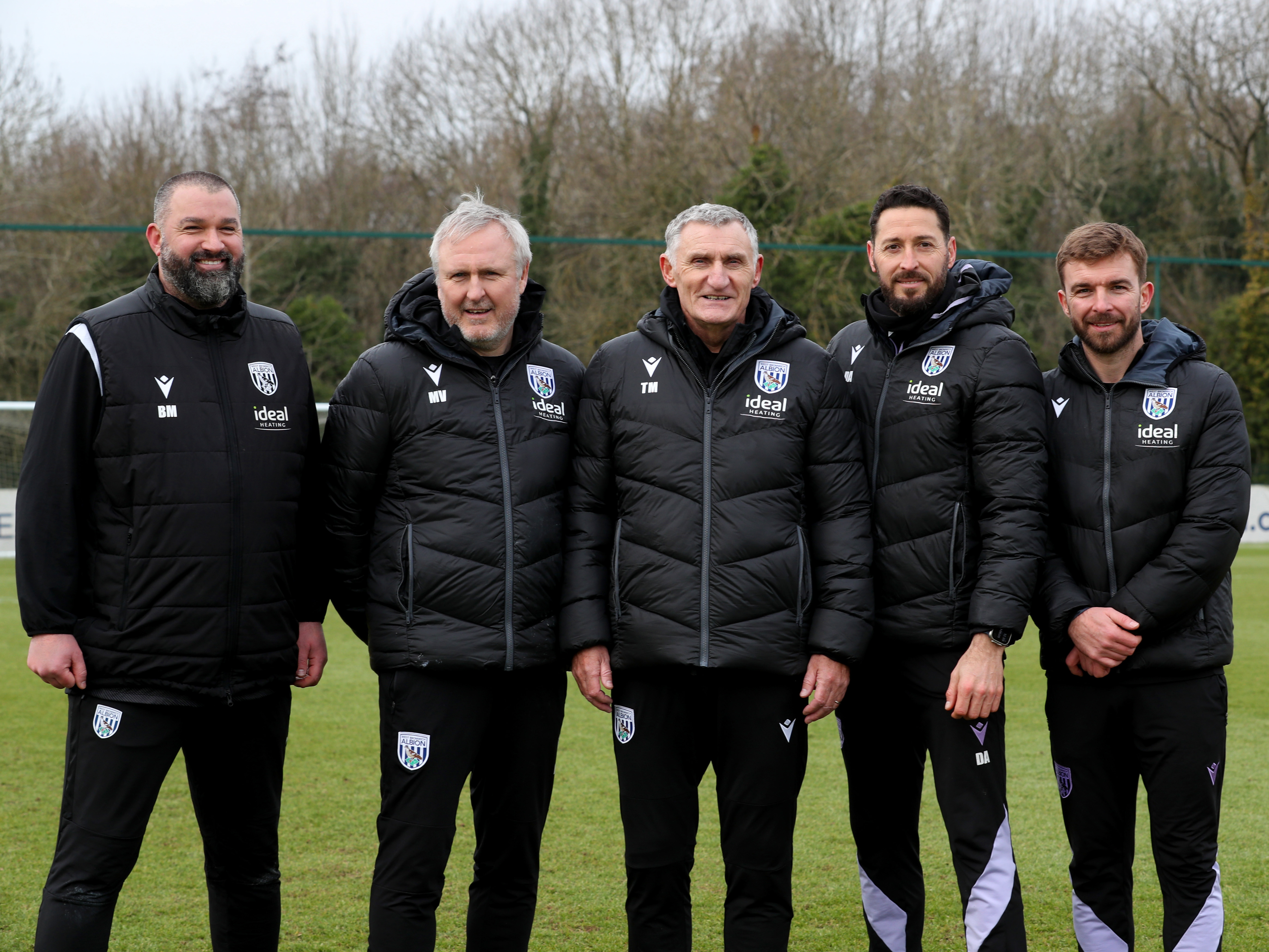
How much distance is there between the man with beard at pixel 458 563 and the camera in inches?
117

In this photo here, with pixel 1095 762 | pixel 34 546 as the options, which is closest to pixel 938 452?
pixel 1095 762

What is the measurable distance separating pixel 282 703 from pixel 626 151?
73.9 ft

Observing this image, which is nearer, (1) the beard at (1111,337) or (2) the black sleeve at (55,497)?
(2) the black sleeve at (55,497)

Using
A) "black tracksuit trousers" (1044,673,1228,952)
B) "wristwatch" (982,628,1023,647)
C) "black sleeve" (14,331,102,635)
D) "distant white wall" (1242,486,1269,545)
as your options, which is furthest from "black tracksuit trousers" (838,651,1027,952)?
"distant white wall" (1242,486,1269,545)

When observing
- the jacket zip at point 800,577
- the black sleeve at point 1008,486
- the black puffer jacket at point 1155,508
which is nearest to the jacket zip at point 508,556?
the jacket zip at point 800,577

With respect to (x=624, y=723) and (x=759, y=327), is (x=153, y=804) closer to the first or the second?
(x=624, y=723)

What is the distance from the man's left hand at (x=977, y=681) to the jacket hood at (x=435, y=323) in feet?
4.43

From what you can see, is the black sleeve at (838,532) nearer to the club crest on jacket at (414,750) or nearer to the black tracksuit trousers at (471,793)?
the black tracksuit trousers at (471,793)

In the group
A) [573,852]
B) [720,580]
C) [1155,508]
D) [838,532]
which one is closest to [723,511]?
[720,580]

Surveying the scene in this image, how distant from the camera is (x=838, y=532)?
3012mm

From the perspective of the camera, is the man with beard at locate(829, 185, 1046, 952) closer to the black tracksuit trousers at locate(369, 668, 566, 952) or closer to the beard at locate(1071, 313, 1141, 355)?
the beard at locate(1071, 313, 1141, 355)

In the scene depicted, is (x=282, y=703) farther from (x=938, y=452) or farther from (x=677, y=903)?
(x=938, y=452)

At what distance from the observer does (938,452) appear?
308 cm

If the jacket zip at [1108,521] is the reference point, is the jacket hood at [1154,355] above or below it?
above
